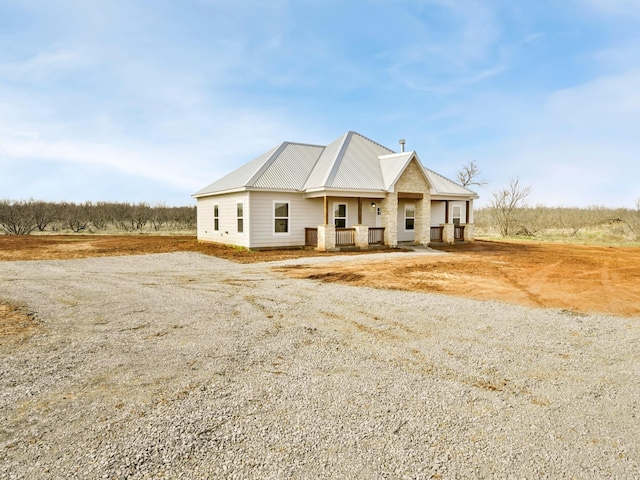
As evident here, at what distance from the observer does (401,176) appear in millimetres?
20859

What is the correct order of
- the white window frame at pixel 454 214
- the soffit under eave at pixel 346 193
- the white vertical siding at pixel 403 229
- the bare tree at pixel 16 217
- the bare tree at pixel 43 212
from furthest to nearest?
the bare tree at pixel 43 212 < the bare tree at pixel 16 217 < the white window frame at pixel 454 214 < the white vertical siding at pixel 403 229 < the soffit under eave at pixel 346 193

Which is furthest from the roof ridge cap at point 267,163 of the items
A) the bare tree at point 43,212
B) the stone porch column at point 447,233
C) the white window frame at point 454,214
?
the bare tree at point 43,212

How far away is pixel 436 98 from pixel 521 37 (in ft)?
20.6

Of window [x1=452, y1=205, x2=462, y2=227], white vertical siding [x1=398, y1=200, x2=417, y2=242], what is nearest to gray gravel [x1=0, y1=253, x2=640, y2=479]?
white vertical siding [x1=398, y1=200, x2=417, y2=242]

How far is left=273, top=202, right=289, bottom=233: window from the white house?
0.05m

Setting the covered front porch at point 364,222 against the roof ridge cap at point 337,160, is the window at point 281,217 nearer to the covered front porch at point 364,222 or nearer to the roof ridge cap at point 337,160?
the covered front porch at point 364,222

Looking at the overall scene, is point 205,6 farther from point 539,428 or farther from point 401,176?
point 539,428

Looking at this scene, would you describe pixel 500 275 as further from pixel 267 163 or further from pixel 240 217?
pixel 267 163

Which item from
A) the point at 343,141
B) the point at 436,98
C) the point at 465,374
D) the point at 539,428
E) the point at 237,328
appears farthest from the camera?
the point at 343,141

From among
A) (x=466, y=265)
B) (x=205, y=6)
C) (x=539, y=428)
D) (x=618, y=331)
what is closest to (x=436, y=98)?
(x=466, y=265)

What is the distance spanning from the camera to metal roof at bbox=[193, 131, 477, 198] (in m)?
19.9

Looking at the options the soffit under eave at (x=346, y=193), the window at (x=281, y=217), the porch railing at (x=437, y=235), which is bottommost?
the porch railing at (x=437, y=235)

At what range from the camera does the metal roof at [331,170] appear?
19.9m

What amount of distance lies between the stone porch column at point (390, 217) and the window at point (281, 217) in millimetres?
5135
